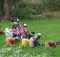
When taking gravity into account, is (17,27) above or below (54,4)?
above

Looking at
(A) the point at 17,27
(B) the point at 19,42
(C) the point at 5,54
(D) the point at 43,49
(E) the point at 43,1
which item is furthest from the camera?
(E) the point at 43,1

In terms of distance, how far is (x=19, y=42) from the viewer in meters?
17.9

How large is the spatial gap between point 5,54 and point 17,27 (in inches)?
247

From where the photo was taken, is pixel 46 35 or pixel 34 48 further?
pixel 46 35

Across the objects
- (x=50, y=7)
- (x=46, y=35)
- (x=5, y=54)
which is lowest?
(x=50, y=7)

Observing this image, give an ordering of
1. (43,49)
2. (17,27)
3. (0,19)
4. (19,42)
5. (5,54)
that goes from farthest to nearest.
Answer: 1. (0,19)
2. (17,27)
3. (19,42)
4. (43,49)
5. (5,54)

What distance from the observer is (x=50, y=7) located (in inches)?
1462

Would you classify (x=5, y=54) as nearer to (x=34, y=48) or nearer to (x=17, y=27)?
(x=34, y=48)

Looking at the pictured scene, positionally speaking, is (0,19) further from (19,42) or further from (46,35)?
(19,42)

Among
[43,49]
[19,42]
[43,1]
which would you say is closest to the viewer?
[43,49]

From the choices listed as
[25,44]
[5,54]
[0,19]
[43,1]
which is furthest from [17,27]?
[43,1]

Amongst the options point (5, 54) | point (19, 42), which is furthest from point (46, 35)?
point (5, 54)

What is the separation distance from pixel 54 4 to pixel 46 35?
16565mm

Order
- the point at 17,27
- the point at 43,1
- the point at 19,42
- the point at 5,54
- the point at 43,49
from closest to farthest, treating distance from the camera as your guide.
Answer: the point at 5,54 < the point at 43,49 < the point at 19,42 < the point at 17,27 < the point at 43,1
